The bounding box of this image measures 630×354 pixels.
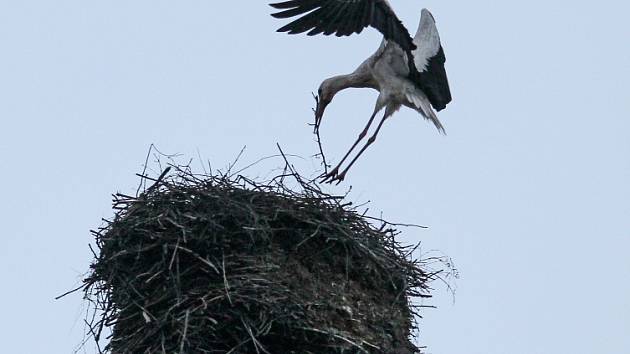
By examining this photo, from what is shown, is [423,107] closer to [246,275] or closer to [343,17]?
[343,17]

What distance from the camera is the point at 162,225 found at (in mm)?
7453

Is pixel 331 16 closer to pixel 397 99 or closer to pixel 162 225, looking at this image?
pixel 397 99

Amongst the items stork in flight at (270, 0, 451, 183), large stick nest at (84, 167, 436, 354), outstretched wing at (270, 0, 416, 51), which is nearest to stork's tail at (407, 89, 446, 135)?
stork in flight at (270, 0, 451, 183)

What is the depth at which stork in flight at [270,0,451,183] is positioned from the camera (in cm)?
873

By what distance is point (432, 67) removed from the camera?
9.73m

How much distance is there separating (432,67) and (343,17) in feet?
4.34

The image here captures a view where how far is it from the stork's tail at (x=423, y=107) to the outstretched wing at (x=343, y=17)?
758mm

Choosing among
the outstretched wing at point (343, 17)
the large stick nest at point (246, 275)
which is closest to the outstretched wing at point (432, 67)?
the outstretched wing at point (343, 17)

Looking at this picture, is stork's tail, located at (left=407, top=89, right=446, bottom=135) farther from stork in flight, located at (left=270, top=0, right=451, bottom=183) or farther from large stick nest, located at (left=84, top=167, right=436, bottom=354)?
large stick nest, located at (left=84, top=167, right=436, bottom=354)

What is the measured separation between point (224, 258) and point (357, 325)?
0.81 meters

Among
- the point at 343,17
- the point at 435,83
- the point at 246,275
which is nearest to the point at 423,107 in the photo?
the point at 435,83

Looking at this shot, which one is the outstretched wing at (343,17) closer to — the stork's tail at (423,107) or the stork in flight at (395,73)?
the stork in flight at (395,73)

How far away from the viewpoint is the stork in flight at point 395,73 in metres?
8.73

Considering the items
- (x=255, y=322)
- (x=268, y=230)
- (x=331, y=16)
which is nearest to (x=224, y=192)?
(x=268, y=230)
